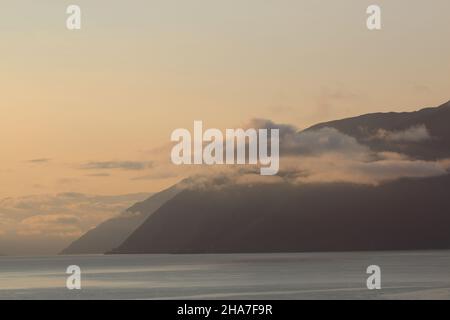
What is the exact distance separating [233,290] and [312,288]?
1142cm

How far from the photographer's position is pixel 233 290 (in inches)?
4382
